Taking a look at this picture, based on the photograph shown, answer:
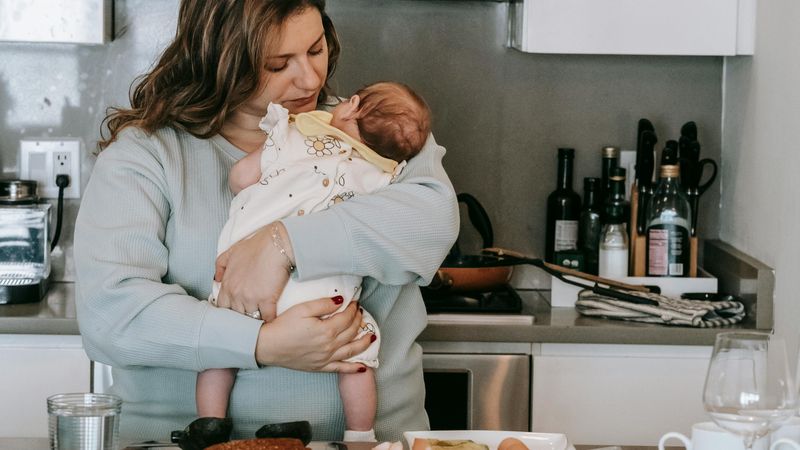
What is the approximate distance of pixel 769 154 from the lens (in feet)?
7.89

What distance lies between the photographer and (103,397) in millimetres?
1316

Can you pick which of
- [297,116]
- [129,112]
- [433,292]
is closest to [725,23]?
[433,292]

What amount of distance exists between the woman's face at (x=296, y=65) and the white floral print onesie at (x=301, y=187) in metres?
0.06

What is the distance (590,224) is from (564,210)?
0.08 meters

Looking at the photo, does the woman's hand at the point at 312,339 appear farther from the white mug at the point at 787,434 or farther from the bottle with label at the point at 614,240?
the bottle with label at the point at 614,240

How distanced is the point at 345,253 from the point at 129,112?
492 mm

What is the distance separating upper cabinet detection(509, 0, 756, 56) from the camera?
97.5 inches

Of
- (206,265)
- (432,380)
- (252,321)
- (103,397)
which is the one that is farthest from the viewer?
(432,380)

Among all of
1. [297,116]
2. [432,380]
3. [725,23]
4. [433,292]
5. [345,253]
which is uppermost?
[725,23]

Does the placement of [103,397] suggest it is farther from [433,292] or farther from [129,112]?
[433,292]

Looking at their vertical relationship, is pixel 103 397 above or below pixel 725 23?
below

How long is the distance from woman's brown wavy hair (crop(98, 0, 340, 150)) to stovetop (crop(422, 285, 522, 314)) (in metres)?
0.81

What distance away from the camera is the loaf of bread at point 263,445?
4.08 feet

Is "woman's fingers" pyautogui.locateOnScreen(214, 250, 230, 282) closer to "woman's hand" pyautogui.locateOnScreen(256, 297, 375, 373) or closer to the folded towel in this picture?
"woman's hand" pyautogui.locateOnScreen(256, 297, 375, 373)
